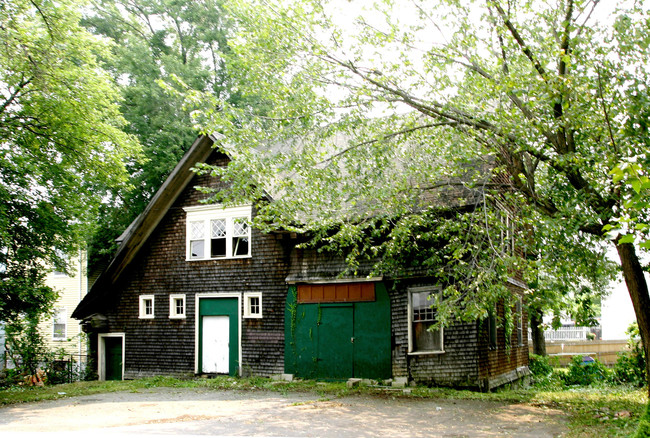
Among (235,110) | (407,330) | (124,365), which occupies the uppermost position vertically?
(235,110)

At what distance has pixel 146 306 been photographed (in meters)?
20.6

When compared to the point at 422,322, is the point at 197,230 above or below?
above

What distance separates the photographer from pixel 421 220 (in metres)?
12.9

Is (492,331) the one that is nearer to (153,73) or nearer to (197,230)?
(197,230)

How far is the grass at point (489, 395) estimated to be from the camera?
408 inches

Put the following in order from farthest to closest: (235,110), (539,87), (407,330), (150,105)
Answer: (150,105) → (407,330) → (235,110) → (539,87)

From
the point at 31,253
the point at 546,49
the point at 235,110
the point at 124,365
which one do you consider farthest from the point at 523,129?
the point at 124,365

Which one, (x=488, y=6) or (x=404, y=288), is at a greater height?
(x=488, y=6)

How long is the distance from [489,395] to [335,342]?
4.69m

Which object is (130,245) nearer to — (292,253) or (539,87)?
(292,253)

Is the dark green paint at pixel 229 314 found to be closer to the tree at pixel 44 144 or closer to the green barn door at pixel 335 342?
the green barn door at pixel 335 342

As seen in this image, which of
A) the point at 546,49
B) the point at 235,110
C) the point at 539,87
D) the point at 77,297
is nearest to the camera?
the point at 539,87

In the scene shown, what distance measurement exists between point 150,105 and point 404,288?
50.2ft

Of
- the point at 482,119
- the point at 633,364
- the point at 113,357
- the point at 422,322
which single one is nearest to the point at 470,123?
the point at 482,119
